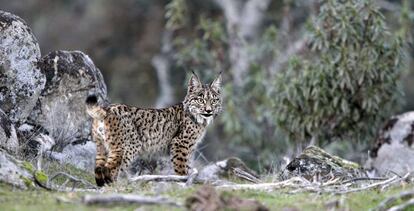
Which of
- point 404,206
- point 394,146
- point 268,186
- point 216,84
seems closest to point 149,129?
point 216,84

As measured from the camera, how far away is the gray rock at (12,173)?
1203 cm

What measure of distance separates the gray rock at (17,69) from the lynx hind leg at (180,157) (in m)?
2.27

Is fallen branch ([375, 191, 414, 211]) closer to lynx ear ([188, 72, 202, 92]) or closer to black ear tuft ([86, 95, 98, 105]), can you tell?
black ear tuft ([86, 95, 98, 105])

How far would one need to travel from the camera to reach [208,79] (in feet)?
88.5

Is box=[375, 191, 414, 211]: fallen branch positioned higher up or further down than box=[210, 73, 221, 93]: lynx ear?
further down

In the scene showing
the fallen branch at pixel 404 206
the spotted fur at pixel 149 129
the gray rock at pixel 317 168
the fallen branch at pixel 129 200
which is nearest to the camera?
the fallen branch at pixel 129 200

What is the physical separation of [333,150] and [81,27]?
76.1 ft

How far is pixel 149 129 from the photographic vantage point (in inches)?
609

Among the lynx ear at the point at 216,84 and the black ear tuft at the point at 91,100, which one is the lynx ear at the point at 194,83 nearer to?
the lynx ear at the point at 216,84

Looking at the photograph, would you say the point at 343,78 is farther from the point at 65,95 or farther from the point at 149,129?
the point at 65,95

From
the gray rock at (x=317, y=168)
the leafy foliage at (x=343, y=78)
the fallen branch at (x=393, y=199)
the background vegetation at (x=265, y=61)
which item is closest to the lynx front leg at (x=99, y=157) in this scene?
the gray rock at (x=317, y=168)

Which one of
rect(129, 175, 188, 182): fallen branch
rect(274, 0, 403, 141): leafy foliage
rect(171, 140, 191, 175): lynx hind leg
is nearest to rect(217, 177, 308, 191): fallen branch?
rect(129, 175, 188, 182): fallen branch

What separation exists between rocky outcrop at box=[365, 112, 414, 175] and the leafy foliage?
1177 millimetres

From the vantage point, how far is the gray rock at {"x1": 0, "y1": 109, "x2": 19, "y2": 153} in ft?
45.2
